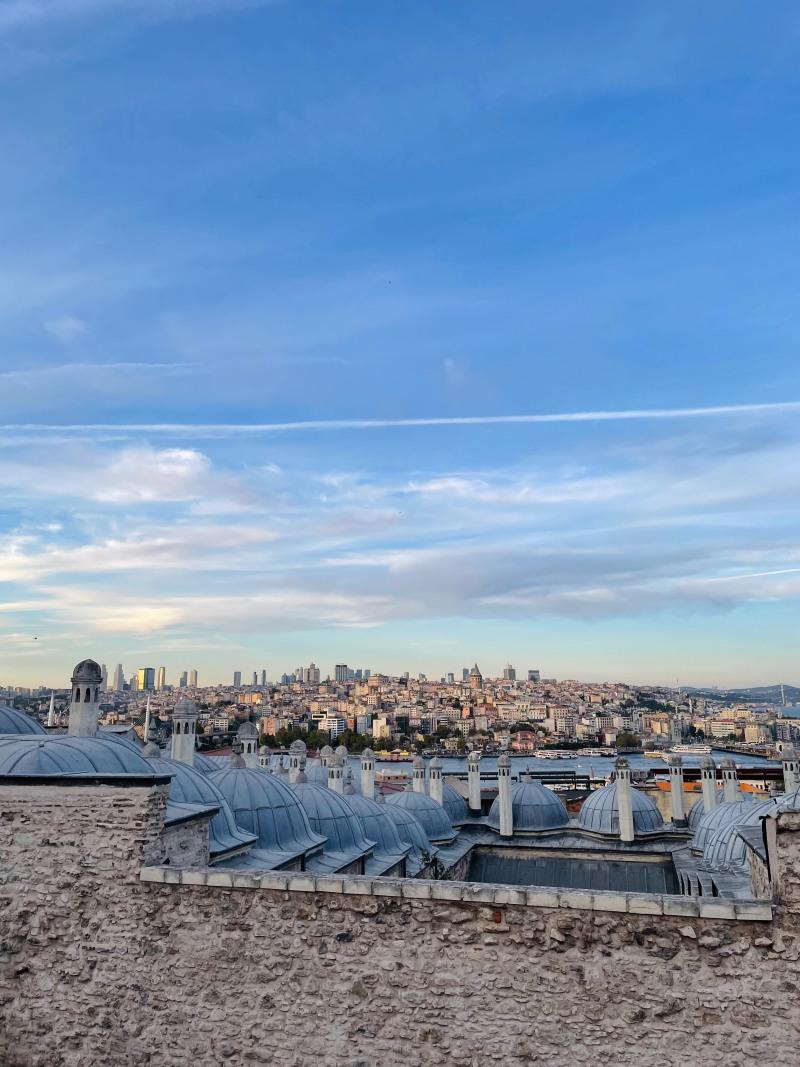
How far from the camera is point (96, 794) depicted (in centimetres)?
591

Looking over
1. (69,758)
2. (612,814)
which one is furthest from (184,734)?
(612,814)

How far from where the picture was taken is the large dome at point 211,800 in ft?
28.5

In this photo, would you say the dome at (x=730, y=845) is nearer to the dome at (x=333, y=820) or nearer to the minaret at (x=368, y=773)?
the dome at (x=333, y=820)

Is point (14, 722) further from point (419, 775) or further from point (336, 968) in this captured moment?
point (419, 775)

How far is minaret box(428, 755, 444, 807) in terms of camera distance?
19.8 meters

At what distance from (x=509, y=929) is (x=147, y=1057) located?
285 cm

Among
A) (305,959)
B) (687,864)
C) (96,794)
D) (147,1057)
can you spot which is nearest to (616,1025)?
(305,959)

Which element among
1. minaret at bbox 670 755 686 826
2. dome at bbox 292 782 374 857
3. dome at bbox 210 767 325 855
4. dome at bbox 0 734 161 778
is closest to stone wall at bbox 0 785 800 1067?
dome at bbox 0 734 161 778

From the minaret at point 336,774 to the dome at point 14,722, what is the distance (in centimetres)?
661

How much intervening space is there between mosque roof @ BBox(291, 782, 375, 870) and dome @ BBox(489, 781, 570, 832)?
7.23 m

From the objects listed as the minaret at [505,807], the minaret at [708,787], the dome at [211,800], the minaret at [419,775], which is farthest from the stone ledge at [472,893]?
the minaret at [708,787]

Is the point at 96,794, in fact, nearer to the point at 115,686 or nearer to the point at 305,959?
the point at 305,959

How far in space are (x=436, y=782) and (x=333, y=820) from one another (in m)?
8.15

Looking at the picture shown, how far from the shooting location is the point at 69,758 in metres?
6.25
